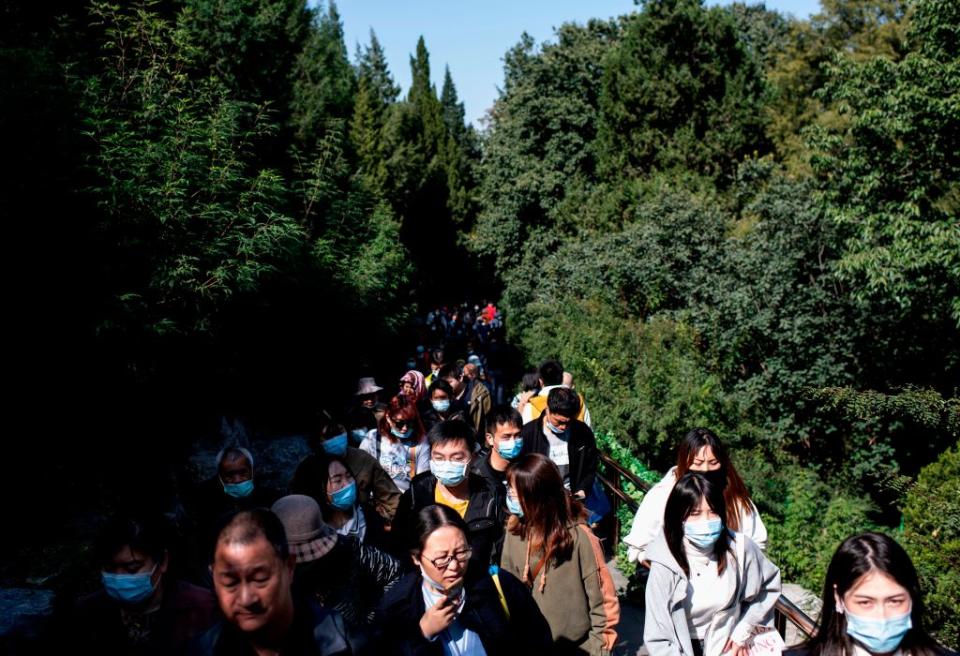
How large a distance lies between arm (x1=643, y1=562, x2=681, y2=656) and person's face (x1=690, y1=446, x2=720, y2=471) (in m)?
1.06

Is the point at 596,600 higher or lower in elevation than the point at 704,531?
lower

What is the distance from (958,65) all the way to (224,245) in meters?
10.8

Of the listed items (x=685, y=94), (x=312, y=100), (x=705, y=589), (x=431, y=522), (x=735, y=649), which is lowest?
(x=735, y=649)

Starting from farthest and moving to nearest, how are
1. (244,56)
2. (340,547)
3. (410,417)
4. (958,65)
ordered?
(244,56), (958,65), (410,417), (340,547)

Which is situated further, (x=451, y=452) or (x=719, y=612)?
(x=451, y=452)

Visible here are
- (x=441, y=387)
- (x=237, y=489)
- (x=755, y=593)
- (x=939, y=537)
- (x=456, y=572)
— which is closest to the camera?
(x=456, y=572)

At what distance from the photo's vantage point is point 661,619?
343 centimetres

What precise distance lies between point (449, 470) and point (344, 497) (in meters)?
0.66

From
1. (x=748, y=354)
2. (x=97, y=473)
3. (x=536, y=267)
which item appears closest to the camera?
(x=97, y=473)

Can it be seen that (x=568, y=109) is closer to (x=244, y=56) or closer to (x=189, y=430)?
(x=244, y=56)

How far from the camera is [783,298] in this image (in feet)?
44.1

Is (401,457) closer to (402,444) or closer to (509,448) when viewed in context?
(402,444)

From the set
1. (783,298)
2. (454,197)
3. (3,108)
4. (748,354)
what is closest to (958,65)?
(783,298)

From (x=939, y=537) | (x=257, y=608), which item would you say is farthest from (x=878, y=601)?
(x=939, y=537)
